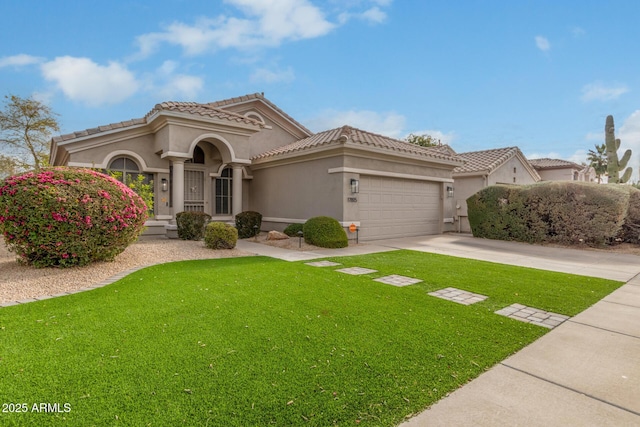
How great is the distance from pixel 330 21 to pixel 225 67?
533 centimetres

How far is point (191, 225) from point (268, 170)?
5085 millimetres

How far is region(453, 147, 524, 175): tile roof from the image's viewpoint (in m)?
18.6

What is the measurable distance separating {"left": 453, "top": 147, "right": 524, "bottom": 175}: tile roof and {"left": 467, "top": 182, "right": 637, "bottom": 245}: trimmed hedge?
15.2 ft

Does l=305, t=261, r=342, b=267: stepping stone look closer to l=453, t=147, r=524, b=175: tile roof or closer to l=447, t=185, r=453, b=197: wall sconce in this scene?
l=447, t=185, r=453, b=197: wall sconce

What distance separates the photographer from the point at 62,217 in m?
6.87

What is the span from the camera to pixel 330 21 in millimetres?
12352

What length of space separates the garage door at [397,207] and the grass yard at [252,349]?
6.98 meters

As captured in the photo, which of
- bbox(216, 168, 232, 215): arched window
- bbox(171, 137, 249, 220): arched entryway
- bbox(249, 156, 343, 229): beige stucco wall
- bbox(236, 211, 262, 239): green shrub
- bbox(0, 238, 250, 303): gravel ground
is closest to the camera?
bbox(0, 238, 250, 303): gravel ground

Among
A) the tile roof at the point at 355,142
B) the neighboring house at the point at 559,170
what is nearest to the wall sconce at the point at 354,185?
the tile roof at the point at 355,142

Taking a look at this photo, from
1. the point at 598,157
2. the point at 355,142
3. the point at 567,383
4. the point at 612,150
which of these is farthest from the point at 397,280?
the point at 598,157

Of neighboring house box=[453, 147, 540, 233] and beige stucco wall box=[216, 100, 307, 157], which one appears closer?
beige stucco wall box=[216, 100, 307, 157]

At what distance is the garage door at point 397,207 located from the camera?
43.3ft

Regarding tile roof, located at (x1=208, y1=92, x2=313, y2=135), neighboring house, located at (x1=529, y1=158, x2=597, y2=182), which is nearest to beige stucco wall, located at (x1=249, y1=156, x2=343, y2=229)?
tile roof, located at (x1=208, y1=92, x2=313, y2=135)

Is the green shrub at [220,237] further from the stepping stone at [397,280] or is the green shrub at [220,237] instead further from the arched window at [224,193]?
the stepping stone at [397,280]
